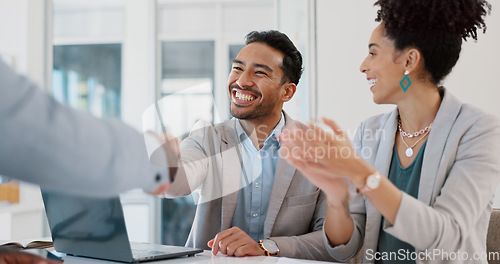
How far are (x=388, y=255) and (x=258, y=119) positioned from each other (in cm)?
85

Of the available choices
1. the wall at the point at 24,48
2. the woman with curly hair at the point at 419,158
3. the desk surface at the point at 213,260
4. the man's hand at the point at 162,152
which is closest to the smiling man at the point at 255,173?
the desk surface at the point at 213,260

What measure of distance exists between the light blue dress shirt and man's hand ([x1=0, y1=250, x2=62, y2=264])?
3.45 feet

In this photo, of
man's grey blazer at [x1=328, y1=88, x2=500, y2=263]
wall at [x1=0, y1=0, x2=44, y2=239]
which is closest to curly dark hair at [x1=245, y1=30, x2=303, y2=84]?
man's grey blazer at [x1=328, y1=88, x2=500, y2=263]

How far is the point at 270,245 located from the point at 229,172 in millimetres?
441

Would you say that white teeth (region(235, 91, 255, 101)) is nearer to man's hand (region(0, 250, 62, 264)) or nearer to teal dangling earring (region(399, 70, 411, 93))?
teal dangling earring (region(399, 70, 411, 93))

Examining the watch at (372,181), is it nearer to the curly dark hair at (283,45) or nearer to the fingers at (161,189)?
the fingers at (161,189)

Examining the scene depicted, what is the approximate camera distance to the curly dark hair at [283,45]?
94.6 inches

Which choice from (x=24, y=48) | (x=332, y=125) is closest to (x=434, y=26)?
(x=332, y=125)

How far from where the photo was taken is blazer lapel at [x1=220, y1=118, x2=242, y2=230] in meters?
2.03

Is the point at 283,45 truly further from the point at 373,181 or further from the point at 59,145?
the point at 59,145

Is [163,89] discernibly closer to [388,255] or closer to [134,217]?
[134,217]

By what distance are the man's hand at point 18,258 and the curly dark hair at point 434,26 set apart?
4.34 ft

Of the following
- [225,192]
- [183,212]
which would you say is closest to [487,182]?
[225,192]

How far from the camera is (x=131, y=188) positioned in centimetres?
100
